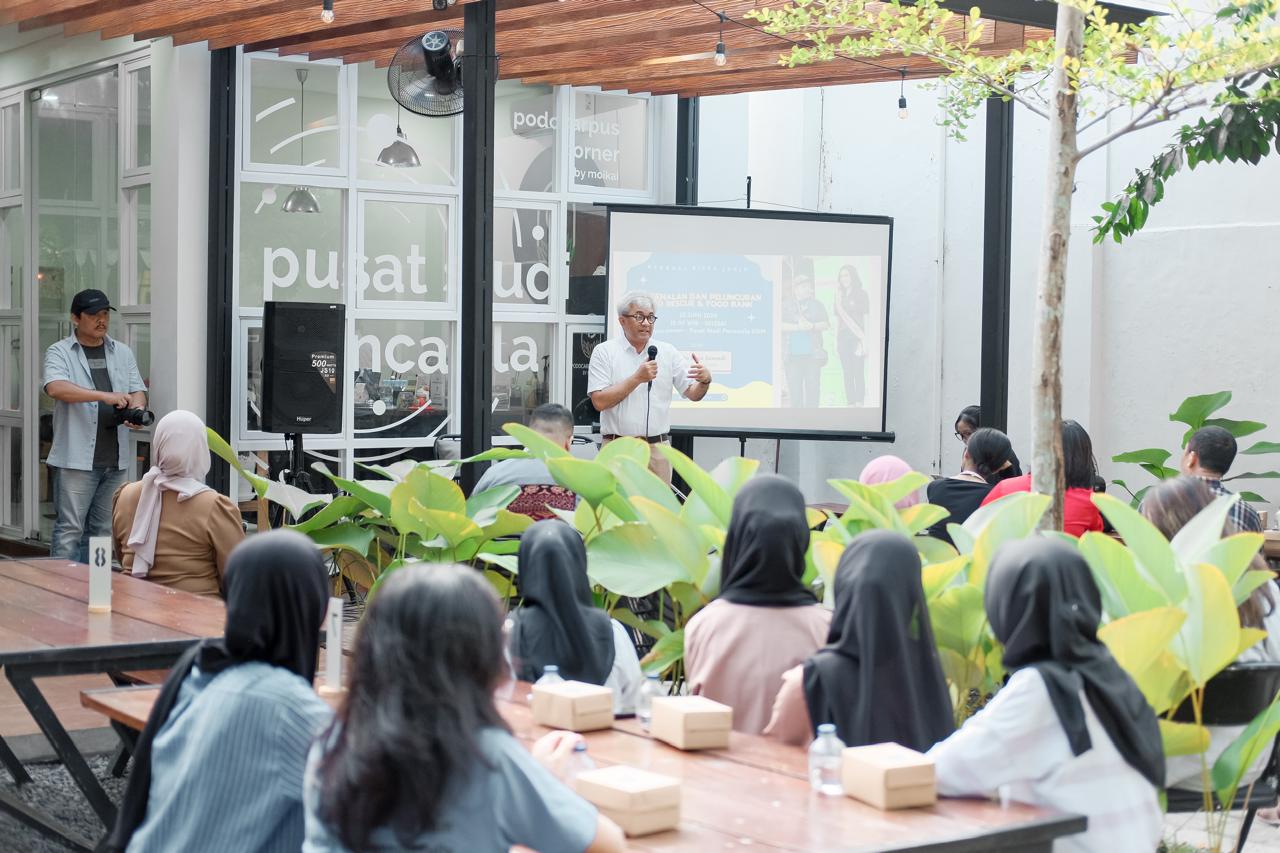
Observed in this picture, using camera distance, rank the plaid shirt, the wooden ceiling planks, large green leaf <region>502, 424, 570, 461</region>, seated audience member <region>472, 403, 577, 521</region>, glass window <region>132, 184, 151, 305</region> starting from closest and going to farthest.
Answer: large green leaf <region>502, 424, 570, 461</region>
the plaid shirt
seated audience member <region>472, 403, 577, 521</region>
the wooden ceiling planks
glass window <region>132, 184, 151, 305</region>

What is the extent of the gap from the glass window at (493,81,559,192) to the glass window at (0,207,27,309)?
310 cm

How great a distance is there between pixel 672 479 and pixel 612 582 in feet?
16.7

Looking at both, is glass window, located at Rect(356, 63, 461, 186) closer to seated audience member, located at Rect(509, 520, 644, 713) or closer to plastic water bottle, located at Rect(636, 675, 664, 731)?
seated audience member, located at Rect(509, 520, 644, 713)

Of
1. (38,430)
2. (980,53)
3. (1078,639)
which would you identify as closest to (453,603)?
(1078,639)

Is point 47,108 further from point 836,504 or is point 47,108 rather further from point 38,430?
point 836,504

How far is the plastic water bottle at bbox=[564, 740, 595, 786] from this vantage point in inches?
96.9

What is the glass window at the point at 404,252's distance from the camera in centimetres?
877

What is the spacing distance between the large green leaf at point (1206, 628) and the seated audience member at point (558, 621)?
1.15 metres

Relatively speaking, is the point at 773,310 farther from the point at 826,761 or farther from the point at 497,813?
the point at 497,813

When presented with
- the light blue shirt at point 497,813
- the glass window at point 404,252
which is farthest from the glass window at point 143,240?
the light blue shirt at point 497,813

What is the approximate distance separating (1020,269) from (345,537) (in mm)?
5452

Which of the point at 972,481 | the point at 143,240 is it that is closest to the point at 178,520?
the point at 972,481

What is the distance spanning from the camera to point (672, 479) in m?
8.97

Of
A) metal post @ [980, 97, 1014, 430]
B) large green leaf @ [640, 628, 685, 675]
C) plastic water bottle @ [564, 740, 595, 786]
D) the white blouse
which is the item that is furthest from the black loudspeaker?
the white blouse
